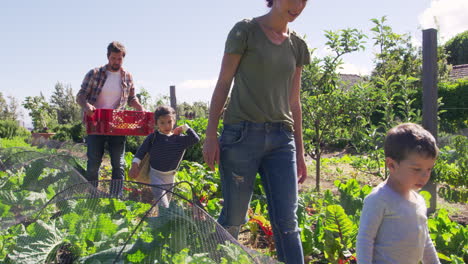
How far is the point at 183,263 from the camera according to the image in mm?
1716

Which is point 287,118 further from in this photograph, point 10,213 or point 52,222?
point 10,213

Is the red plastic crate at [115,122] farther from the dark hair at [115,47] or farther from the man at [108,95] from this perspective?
the dark hair at [115,47]

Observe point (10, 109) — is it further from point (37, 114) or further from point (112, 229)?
point (112, 229)

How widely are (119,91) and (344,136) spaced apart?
122 inches

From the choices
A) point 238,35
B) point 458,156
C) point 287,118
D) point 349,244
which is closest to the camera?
point 238,35

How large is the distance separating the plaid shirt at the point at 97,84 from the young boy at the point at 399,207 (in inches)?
121

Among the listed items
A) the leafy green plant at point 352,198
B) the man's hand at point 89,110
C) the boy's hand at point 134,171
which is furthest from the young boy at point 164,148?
the leafy green plant at point 352,198

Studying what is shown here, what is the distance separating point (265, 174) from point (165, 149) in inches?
62.0

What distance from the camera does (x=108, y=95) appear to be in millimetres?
4395

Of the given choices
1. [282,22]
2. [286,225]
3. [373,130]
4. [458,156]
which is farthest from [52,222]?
[373,130]

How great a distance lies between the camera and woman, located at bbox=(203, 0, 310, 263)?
229 centimetres

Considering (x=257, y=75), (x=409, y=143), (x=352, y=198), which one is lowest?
(x=352, y=198)

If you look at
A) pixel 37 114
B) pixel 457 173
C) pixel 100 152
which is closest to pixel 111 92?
pixel 100 152

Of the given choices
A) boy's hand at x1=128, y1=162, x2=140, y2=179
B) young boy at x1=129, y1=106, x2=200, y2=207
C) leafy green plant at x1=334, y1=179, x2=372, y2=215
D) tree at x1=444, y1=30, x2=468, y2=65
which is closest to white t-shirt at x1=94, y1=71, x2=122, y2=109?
young boy at x1=129, y1=106, x2=200, y2=207
